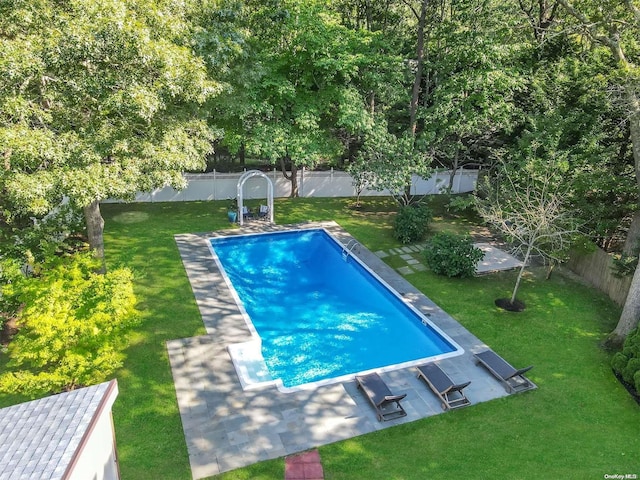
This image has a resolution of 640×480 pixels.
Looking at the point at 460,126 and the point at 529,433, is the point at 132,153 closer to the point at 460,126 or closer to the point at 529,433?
the point at 529,433

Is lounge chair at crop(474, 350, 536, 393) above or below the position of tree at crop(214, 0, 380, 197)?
below

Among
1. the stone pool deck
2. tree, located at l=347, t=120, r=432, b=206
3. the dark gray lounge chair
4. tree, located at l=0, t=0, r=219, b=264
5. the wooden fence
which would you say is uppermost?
tree, located at l=0, t=0, r=219, b=264

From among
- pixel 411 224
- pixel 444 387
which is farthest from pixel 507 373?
pixel 411 224

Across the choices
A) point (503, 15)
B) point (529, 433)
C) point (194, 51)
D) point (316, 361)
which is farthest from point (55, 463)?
point (503, 15)

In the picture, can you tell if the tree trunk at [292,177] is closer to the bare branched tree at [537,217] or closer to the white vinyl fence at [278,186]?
the white vinyl fence at [278,186]

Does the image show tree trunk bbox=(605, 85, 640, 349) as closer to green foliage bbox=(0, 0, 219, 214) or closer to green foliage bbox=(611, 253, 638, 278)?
green foliage bbox=(611, 253, 638, 278)

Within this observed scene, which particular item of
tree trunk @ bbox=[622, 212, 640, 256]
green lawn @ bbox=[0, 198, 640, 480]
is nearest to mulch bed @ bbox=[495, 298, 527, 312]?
green lawn @ bbox=[0, 198, 640, 480]
